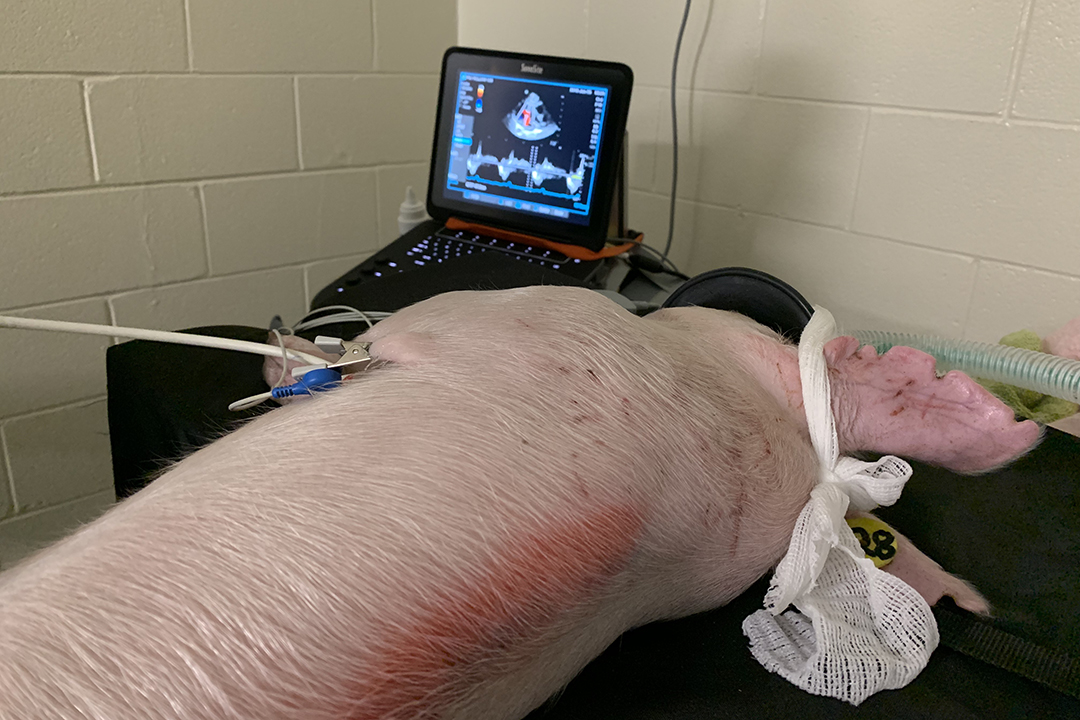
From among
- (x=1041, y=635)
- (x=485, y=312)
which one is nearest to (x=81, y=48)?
(x=485, y=312)

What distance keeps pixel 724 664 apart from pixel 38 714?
0.41 meters

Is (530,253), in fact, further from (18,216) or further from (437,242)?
(18,216)

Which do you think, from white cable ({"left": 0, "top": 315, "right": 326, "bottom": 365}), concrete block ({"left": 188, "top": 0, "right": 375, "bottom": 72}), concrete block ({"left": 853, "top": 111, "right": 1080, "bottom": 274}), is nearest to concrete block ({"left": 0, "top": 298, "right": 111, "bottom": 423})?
concrete block ({"left": 188, "top": 0, "right": 375, "bottom": 72})

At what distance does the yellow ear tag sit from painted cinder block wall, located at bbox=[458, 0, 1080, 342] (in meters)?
0.65

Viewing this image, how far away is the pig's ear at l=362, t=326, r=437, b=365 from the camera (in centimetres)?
54

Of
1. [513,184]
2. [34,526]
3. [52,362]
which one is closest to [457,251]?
[513,184]

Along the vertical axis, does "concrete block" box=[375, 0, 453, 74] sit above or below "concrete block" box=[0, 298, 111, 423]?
above

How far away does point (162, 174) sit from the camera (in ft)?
A: 4.61

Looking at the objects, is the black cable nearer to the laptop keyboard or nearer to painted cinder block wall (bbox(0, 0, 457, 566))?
the laptop keyboard

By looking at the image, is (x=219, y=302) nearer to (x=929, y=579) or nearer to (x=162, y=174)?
(x=162, y=174)

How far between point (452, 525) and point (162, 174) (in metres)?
1.29

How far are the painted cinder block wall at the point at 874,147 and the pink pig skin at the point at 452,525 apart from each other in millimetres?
595

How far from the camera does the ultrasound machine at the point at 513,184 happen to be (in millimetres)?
1021

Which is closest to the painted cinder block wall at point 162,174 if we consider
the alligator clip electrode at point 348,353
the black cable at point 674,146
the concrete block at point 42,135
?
the concrete block at point 42,135
